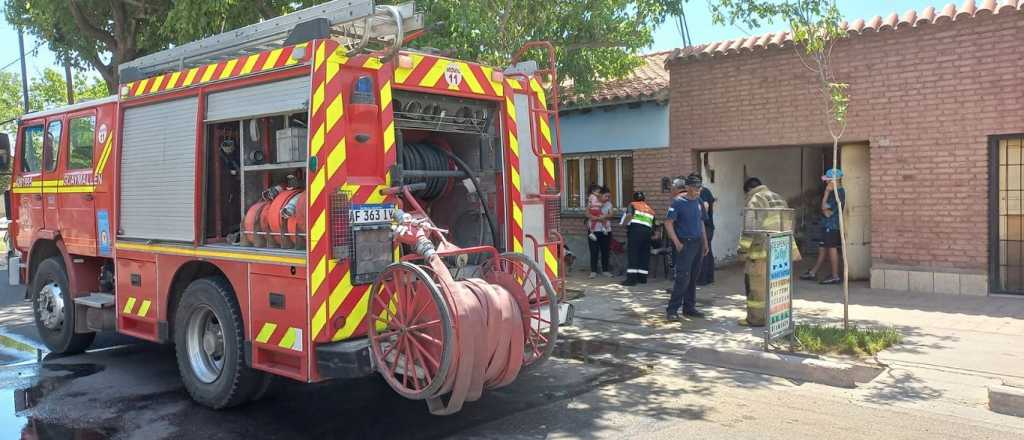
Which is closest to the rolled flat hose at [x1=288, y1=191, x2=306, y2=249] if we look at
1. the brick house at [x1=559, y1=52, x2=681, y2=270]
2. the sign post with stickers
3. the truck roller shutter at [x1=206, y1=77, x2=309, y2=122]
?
the truck roller shutter at [x1=206, y1=77, x2=309, y2=122]

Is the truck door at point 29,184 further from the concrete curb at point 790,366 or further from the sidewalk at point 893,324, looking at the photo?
the concrete curb at point 790,366

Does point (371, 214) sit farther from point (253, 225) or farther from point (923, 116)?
point (923, 116)

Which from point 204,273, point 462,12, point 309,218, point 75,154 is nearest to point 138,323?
point 204,273

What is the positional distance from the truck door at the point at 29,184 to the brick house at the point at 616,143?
7.50 metres

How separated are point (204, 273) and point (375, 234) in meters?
1.83

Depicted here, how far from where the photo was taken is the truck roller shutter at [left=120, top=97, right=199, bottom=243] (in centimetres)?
607

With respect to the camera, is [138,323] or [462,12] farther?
[462,12]

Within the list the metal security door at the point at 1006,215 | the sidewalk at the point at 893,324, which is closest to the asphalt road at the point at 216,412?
the sidewalk at the point at 893,324

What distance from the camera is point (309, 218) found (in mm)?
5016

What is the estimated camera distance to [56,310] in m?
7.91

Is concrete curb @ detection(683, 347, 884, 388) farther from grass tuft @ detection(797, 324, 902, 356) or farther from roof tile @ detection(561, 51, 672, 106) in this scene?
roof tile @ detection(561, 51, 672, 106)

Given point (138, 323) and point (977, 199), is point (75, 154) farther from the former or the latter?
point (977, 199)

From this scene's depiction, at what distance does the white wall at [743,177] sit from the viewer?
44.4 feet

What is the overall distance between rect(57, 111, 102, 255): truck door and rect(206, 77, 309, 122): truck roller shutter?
2128 mm
